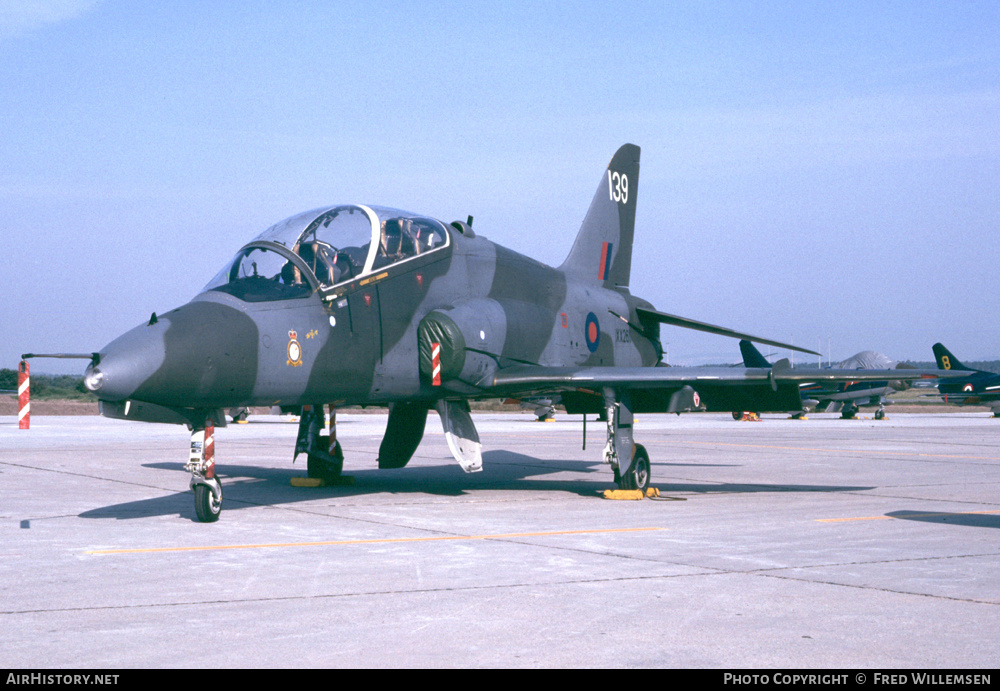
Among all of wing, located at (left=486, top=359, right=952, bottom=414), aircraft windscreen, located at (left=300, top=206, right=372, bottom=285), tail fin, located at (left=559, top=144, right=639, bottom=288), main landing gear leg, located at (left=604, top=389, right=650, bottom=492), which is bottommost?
main landing gear leg, located at (left=604, top=389, right=650, bottom=492)

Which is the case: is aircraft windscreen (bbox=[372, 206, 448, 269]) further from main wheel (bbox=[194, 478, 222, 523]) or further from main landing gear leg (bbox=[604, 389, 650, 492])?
main wheel (bbox=[194, 478, 222, 523])

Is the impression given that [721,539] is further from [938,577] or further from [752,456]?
[752,456]

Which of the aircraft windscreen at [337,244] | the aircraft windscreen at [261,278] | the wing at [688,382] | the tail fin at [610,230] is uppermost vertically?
the tail fin at [610,230]

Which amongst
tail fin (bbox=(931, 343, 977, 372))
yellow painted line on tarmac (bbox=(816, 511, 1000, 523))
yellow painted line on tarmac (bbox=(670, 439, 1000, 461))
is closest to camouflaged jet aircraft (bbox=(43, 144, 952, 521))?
yellow painted line on tarmac (bbox=(816, 511, 1000, 523))

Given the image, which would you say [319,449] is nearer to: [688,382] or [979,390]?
[688,382]

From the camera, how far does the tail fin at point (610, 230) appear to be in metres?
18.0

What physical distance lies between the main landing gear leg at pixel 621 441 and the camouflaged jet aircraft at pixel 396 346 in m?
0.02

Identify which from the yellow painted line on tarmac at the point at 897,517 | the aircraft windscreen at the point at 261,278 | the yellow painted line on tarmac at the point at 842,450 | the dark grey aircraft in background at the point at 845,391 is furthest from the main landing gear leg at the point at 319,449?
the dark grey aircraft in background at the point at 845,391

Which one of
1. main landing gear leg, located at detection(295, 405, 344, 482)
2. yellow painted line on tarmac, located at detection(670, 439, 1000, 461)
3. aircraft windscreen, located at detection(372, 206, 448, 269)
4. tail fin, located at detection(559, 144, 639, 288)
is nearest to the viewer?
aircraft windscreen, located at detection(372, 206, 448, 269)

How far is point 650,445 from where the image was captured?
2772cm

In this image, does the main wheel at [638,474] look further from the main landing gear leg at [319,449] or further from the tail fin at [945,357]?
the tail fin at [945,357]

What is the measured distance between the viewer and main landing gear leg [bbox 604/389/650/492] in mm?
14047

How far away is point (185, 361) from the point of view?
31.5 feet

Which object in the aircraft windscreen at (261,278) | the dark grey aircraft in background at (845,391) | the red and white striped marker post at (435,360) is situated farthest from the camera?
the dark grey aircraft in background at (845,391)
